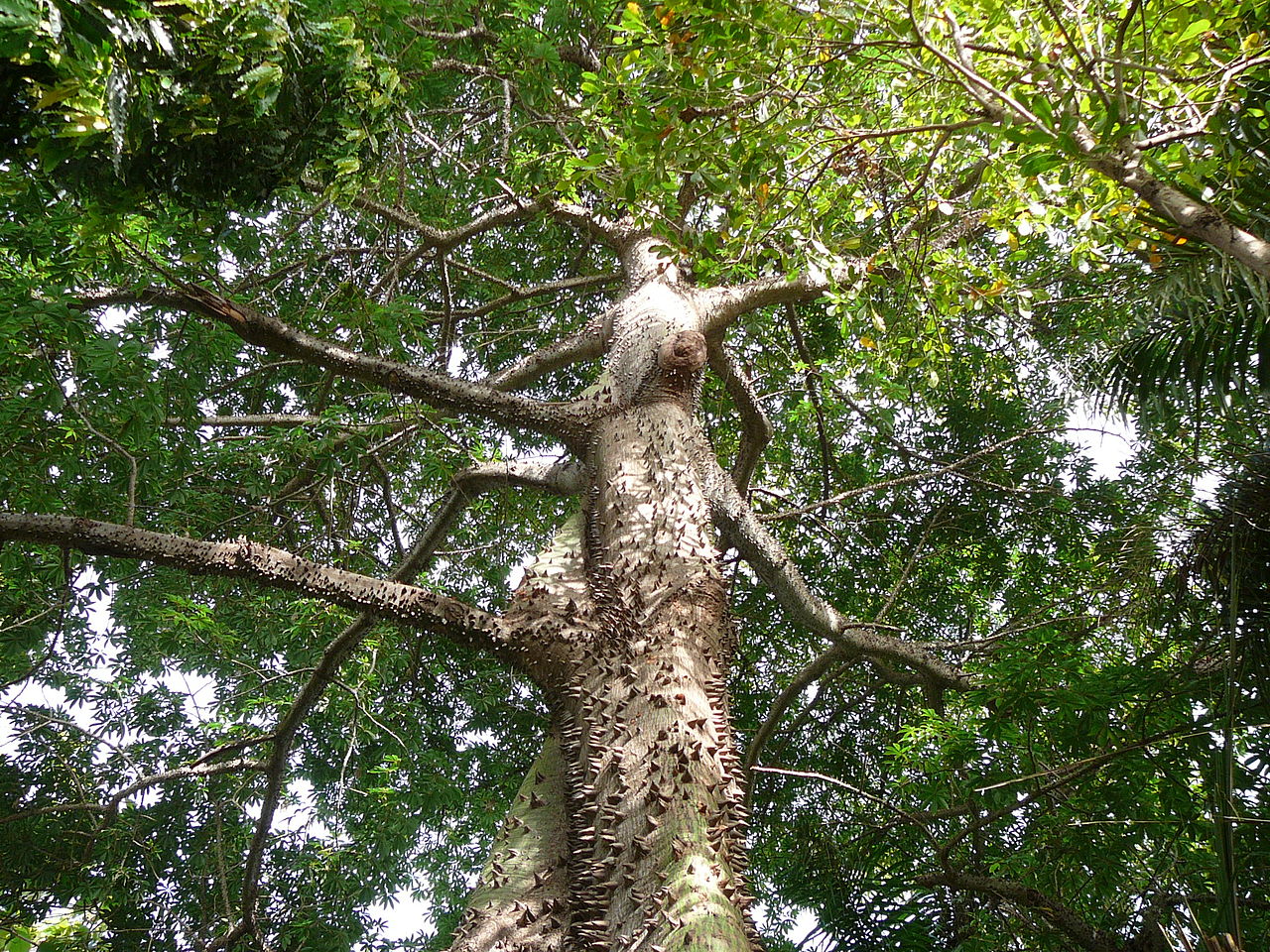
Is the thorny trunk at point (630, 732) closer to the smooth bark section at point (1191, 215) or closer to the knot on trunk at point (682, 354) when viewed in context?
the knot on trunk at point (682, 354)

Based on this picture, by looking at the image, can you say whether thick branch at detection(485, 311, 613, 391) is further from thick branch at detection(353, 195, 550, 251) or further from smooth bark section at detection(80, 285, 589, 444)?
smooth bark section at detection(80, 285, 589, 444)

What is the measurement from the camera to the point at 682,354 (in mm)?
3639

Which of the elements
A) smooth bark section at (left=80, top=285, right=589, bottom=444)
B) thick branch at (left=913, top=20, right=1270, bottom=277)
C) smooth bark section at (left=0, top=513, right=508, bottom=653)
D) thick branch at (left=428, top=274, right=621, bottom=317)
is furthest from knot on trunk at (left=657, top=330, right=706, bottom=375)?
thick branch at (left=913, top=20, right=1270, bottom=277)

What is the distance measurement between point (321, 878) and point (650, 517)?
13.1 feet

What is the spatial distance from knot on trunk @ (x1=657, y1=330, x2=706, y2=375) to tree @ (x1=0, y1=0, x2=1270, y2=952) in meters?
0.03

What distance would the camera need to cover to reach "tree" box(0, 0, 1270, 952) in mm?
2123

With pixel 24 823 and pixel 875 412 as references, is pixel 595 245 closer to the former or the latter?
pixel 875 412

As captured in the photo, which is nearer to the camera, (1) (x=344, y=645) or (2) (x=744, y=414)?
(1) (x=344, y=645)

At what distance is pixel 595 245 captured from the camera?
7.15 metres

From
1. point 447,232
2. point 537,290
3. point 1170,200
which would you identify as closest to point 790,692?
point 537,290

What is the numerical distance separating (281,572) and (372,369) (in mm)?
885

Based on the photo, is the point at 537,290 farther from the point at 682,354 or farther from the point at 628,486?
the point at 628,486

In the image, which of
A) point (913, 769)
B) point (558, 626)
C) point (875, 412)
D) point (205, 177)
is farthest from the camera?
point (875, 412)

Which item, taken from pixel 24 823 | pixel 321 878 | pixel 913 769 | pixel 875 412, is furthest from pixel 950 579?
pixel 24 823
